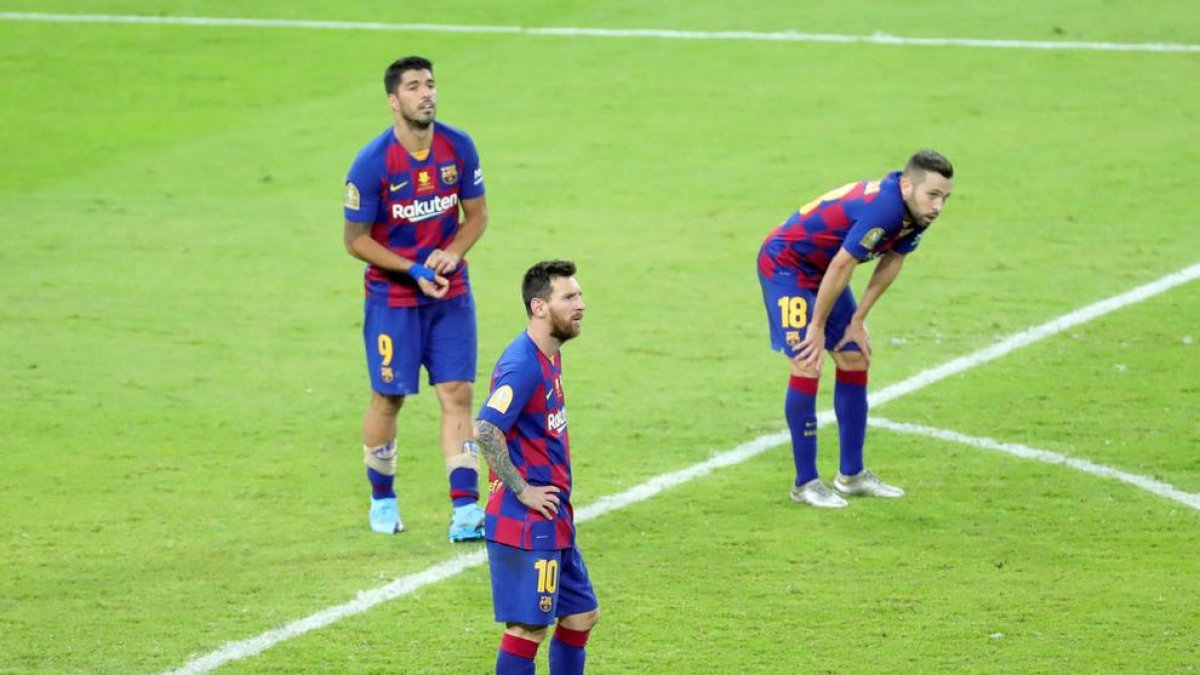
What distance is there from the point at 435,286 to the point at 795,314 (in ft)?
7.00

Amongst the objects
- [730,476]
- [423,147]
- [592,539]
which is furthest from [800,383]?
[423,147]

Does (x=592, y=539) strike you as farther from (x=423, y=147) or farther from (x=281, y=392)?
(x=281, y=392)

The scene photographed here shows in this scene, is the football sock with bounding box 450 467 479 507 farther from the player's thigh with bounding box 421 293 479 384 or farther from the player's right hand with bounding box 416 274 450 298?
the player's right hand with bounding box 416 274 450 298

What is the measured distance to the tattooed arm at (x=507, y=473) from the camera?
7707mm

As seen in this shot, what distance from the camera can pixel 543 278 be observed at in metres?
7.75

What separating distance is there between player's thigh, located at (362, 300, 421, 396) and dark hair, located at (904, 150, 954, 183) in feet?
9.38

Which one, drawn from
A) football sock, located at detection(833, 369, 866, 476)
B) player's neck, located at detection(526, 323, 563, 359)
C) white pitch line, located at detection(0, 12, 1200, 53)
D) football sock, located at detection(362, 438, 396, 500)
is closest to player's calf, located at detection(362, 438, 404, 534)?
football sock, located at detection(362, 438, 396, 500)

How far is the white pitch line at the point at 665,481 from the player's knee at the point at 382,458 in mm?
788

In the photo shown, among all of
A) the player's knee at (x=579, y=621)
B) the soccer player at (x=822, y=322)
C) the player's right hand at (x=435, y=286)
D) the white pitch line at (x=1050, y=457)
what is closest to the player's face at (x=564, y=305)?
the player's knee at (x=579, y=621)

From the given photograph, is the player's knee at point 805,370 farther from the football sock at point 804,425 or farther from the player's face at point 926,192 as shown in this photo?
the player's face at point 926,192

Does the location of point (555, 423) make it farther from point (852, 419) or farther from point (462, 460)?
point (852, 419)

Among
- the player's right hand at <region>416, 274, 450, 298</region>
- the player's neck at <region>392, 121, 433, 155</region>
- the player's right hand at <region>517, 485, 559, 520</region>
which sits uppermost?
the player's neck at <region>392, 121, 433, 155</region>

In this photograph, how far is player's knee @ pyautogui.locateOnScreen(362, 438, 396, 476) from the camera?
10711mm

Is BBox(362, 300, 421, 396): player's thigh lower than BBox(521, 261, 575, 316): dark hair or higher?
lower
